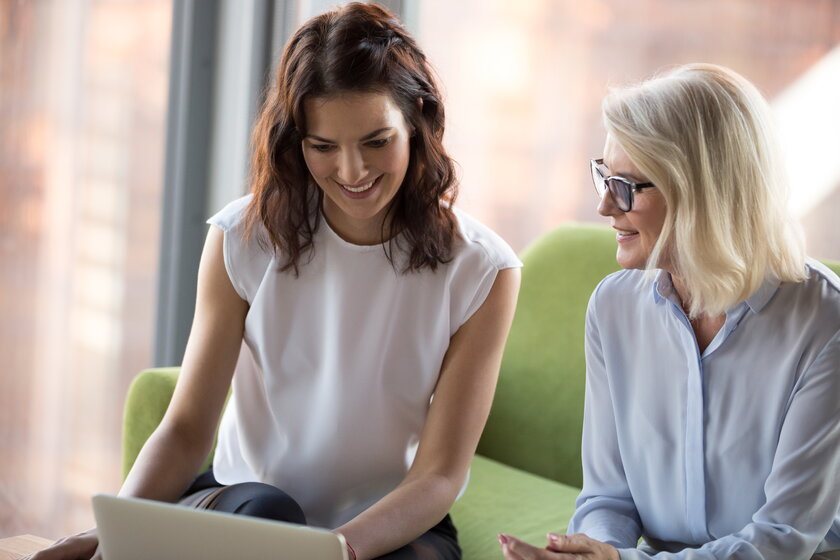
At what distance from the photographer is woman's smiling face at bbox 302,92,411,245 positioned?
163 centimetres

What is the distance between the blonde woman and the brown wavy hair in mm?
360

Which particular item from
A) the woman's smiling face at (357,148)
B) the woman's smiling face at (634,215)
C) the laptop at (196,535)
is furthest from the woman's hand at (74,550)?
the woman's smiling face at (634,215)

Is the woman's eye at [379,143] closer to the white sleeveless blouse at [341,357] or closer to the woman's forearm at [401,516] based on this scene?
the white sleeveless blouse at [341,357]

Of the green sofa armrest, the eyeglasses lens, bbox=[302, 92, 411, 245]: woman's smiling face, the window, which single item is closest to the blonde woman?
the eyeglasses lens

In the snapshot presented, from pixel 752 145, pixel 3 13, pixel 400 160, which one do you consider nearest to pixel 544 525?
pixel 400 160

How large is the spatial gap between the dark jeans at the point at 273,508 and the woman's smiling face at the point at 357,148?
1.57ft

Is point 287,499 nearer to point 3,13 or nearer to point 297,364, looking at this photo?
point 297,364

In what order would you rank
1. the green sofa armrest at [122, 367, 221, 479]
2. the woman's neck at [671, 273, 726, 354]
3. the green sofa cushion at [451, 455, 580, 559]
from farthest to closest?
the green sofa armrest at [122, 367, 221, 479] < the green sofa cushion at [451, 455, 580, 559] < the woman's neck at [671, 273, 726, 354]

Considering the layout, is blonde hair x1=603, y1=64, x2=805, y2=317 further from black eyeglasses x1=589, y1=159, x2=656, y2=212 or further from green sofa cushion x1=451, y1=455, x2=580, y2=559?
green sofa cushion x1=451, y1=455, x2=580, y2=559

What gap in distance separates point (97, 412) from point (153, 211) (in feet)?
2.05

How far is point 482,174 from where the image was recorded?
311 centimetres

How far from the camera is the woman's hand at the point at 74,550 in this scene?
1.50 meters

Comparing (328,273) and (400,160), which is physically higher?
(400,160)

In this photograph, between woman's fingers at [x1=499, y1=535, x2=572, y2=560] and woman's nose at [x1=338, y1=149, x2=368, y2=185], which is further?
woman's nose at [x1=338, y1=149, x2=368, y2=185]
